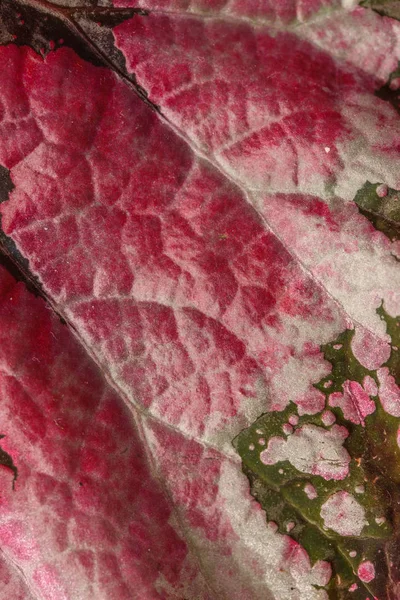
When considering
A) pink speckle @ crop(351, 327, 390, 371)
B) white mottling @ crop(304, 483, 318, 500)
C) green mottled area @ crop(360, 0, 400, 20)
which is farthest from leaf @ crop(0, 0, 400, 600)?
green mottled area @ crop(360, 0, 400, 20)

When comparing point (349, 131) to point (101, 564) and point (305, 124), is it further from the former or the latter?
point (101, 564)

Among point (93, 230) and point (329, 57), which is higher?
point (329, 57)

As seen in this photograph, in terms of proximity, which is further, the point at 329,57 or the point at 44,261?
the point at 329,57

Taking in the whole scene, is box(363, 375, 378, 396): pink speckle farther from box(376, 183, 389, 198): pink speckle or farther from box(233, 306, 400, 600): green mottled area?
box(376, 183, 389, 198): pink speckle

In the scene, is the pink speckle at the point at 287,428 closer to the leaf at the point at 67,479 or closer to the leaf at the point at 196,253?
the leaf at the point at 196,253

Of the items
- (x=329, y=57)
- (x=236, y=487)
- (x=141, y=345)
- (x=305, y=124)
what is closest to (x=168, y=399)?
(x=141, y=345)

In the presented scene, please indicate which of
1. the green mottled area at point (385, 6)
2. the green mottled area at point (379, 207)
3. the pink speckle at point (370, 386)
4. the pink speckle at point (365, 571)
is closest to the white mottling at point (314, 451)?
the pink speckle at point (370, 386)
